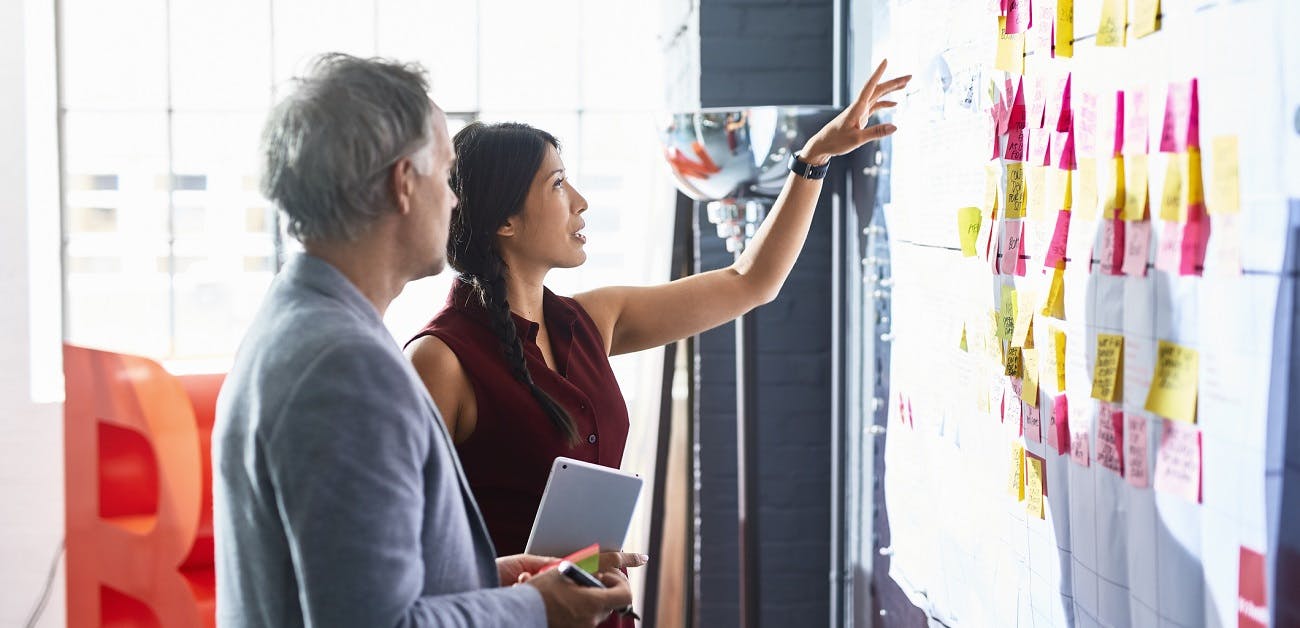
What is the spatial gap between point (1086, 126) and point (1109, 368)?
260 mm

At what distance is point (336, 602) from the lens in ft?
2.95

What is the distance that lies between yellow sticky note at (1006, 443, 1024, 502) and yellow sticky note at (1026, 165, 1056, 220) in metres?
0.30

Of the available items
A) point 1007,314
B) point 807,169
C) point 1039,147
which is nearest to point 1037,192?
point 1039,147

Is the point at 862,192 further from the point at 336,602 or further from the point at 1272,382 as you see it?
the point at 336,602

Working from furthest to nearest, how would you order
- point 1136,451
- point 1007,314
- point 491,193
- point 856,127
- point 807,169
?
point 807,169 → point 856,127 → point 491,193 → point 1007,314 → point 1136,451

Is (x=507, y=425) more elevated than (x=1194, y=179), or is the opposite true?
(x=1194, y=179)

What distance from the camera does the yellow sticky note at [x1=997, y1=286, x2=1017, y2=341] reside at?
142 cm

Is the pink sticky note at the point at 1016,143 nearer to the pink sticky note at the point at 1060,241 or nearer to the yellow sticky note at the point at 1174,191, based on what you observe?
the pink sticky note at the point at 1060,241

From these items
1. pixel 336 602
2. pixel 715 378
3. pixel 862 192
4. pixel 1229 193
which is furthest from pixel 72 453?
pixel 1229 193

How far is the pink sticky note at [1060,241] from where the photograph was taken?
1250mm

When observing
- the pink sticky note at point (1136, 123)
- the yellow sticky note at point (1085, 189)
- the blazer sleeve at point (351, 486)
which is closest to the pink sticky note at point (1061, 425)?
the yellow sticky note at point (1085, 189)

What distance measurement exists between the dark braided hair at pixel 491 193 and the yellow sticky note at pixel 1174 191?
32.9 inches

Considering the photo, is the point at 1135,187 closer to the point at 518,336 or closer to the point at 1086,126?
the point at 1086,126

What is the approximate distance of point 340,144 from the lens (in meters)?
1.00
